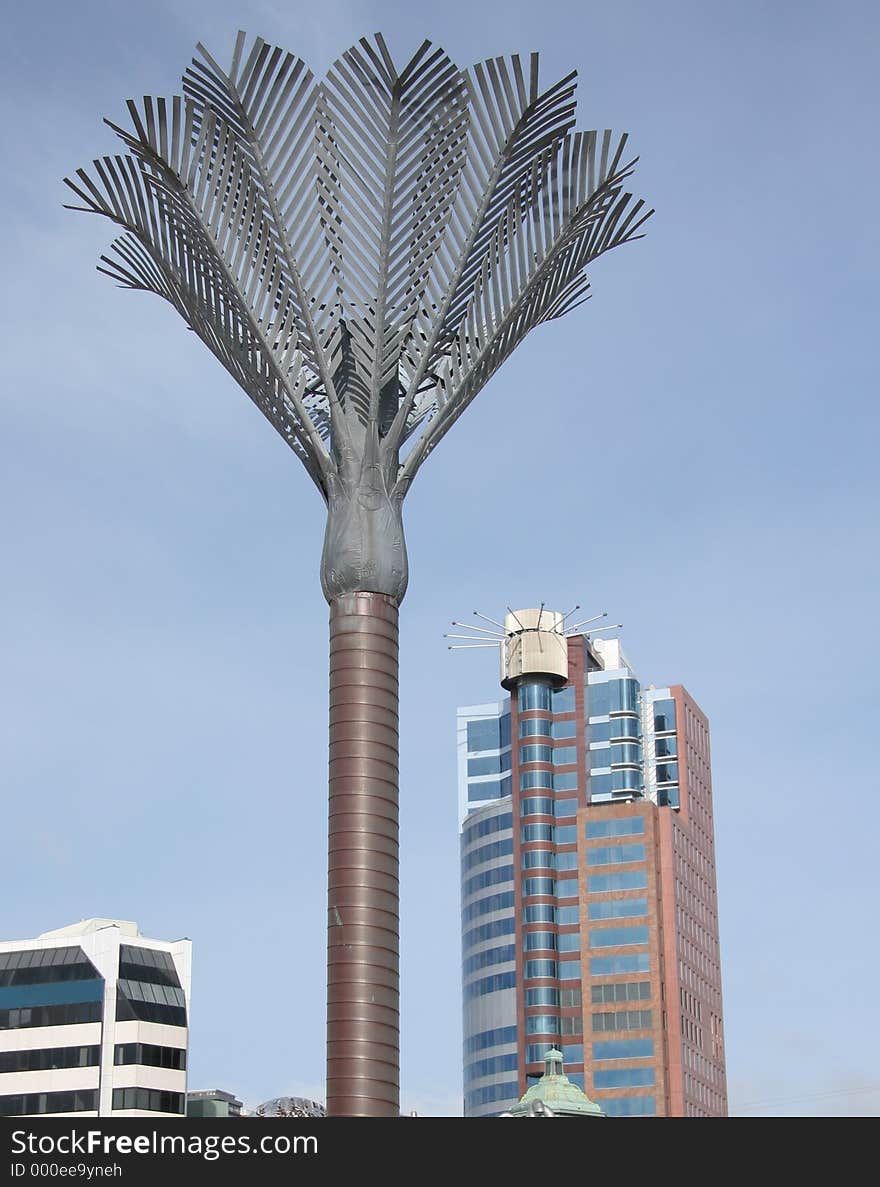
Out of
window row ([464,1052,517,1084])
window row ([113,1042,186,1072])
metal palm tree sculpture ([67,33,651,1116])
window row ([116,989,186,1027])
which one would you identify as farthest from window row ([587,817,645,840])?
metal palm tree sculpture ([67,33,651,1116])

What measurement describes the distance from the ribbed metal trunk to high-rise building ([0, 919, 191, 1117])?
247 ft

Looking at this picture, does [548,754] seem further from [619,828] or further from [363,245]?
[363,245]

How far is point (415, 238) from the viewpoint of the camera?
3859 cm

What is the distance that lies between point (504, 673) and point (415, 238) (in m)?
125

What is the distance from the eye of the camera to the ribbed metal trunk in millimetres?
33531

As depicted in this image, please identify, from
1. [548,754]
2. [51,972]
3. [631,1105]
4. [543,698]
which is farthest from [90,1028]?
[543,698]

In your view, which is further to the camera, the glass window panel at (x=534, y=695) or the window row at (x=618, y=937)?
the glass window panel at (x=534, y=695)

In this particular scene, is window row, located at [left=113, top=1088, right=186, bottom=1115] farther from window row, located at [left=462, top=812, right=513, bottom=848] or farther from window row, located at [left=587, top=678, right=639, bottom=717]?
window row, located at [left=587, top=678, right=639, bottom=717]

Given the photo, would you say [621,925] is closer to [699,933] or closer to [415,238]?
[699,933]

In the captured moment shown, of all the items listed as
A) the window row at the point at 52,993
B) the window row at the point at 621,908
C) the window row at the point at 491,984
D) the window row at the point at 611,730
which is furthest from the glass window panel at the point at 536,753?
the window row at the point at 52,993

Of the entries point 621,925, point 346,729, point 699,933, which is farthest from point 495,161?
point 699,933

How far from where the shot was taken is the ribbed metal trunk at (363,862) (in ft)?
110

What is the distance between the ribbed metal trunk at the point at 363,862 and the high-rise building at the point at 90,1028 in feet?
247

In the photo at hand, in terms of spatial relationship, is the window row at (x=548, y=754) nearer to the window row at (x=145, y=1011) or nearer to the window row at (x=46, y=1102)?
the window row at (x=145, y=1011)
